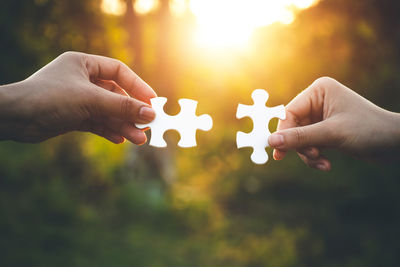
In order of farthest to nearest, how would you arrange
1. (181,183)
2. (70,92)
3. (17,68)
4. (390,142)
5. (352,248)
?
(181,183) → (17,68) → (352,248) → (390,142) → (70,92)

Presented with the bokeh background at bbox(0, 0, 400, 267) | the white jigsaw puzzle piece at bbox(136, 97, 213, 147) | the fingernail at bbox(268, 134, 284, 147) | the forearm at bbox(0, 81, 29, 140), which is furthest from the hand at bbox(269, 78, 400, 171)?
the bokeh background at bbox(0, 0, 400, 267)

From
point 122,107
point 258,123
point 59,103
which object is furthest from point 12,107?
point 258,123

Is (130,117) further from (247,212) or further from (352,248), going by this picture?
(247,212)

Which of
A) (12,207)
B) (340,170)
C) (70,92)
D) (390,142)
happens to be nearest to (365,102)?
(390,142)

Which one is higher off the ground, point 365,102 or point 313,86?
Answer: point 313,86

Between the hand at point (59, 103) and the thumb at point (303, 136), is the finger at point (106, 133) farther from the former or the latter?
the thumb at point (303, 136)

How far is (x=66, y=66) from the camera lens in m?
2.57

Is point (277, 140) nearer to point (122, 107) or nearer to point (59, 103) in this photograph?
point (122, 107)

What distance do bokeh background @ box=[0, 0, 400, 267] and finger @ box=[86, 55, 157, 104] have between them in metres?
3.59

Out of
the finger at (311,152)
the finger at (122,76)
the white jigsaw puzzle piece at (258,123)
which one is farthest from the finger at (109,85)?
the finger at (311,152)

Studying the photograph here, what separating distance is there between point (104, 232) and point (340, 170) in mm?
5341

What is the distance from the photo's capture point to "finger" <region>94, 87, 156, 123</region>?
2506mm

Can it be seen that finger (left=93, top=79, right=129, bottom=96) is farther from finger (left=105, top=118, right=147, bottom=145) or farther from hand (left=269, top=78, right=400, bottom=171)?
hand (left=269, top=78, right=400, bottom=171)

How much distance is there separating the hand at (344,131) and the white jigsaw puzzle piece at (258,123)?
107 millimetres
